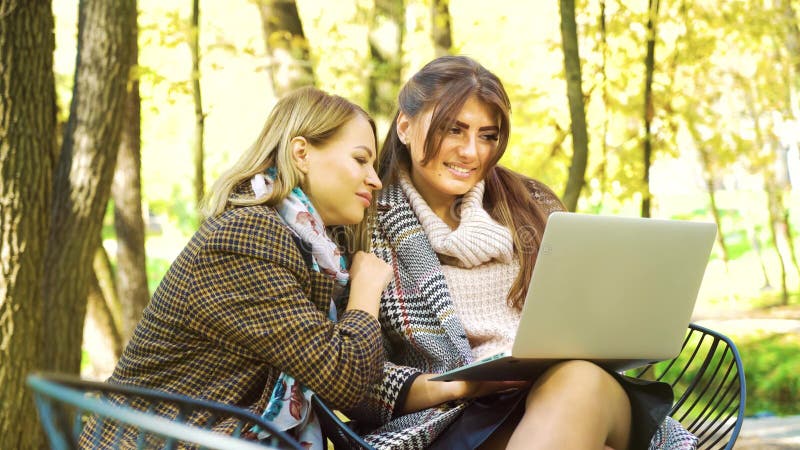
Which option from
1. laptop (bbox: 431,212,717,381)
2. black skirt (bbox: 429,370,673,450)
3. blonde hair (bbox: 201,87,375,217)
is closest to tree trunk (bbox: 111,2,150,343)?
blonde hair (bbox: 201,87,375,217)

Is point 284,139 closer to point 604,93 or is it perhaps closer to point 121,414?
point 121,414

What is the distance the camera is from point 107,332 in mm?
6719

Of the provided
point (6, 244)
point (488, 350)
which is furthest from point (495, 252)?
point (6, 244)

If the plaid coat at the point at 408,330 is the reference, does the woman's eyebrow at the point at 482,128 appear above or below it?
above

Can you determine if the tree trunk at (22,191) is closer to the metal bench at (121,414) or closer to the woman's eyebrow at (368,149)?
the woman's eyebrow at (368,149)

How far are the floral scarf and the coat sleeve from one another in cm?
5

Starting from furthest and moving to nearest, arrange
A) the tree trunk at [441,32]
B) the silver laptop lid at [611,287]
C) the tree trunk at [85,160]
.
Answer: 1. the tree trunk at [441,32]
2. the tree trunk at [85,160]
3. the silver laptop lid at [611,287]

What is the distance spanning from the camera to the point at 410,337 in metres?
2.46

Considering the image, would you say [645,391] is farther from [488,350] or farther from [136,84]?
[136,84]

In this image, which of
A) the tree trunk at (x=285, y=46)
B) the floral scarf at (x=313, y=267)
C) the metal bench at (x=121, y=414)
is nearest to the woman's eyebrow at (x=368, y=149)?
the floral scarf at (x=313, y=267)

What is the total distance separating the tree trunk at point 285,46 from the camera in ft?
19.4

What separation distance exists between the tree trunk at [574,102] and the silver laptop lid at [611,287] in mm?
2167

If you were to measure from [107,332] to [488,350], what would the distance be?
15.7 feet

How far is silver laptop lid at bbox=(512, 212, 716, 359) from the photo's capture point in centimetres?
187
